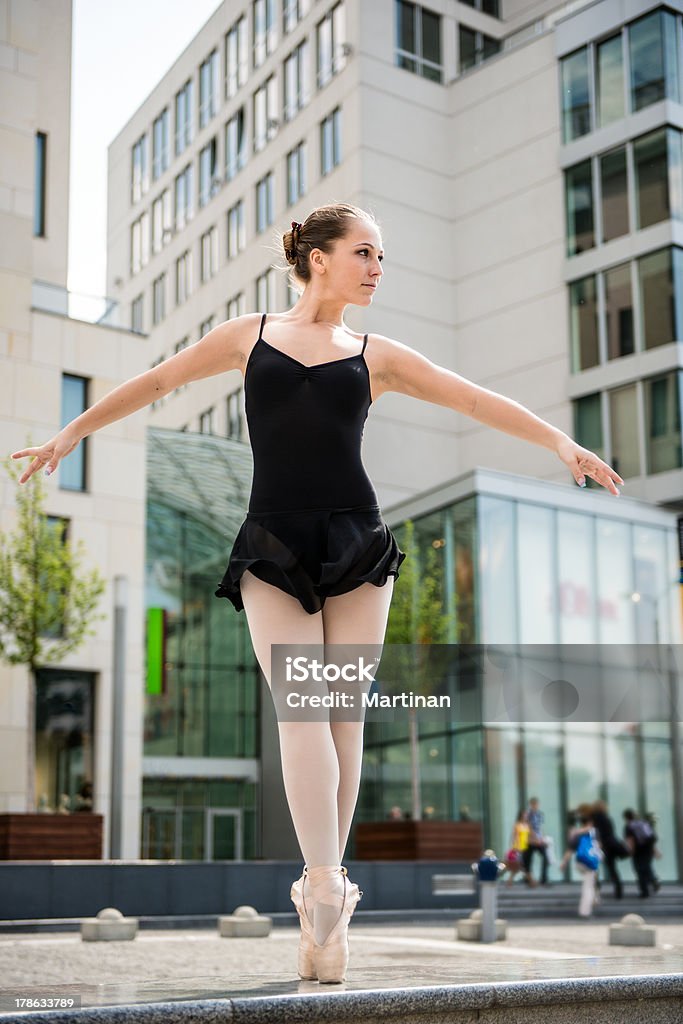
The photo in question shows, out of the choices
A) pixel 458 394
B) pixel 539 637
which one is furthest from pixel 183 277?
pixel 458 394

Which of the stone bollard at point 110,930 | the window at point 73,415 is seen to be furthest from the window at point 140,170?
the stone bollard at point 110,930

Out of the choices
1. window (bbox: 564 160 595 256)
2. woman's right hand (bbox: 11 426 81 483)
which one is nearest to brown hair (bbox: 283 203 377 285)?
woman's right hand (bbox: 11 426 81 483)

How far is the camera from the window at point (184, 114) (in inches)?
1657

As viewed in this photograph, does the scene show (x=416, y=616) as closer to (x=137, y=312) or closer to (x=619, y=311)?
(x=619, y=311)

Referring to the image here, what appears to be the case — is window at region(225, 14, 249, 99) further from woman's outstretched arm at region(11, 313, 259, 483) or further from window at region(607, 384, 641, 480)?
woman's outstretched arm at region(11, 313, 259, 483)

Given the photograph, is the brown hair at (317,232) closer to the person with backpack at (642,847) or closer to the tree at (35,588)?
the tree at (35,588)

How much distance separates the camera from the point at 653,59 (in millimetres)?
30016

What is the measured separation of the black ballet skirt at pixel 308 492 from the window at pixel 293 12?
36.2 m

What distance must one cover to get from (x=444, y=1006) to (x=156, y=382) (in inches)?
70.6

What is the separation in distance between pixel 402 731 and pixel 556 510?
18.6 ft

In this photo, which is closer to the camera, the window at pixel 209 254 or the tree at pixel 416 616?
the tree at pixel 416 616

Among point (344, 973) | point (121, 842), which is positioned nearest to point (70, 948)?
point (344, 973)

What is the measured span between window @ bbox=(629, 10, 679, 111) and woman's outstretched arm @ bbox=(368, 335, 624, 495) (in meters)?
28.3

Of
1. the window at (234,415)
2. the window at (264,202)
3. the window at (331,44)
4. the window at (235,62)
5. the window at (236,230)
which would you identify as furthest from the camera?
the window at (236,230)
